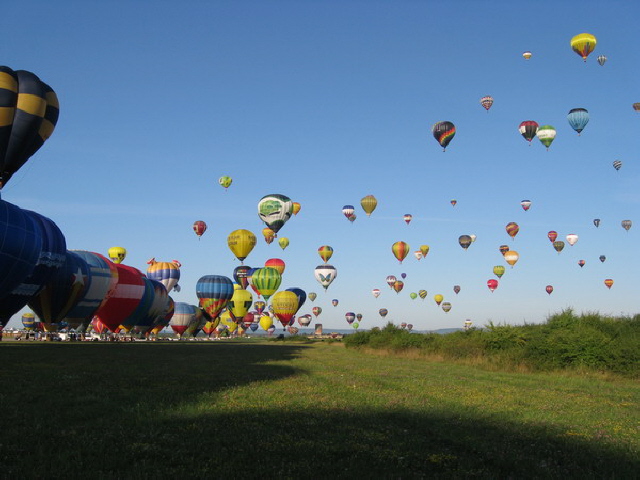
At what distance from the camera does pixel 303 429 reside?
37.8 ft

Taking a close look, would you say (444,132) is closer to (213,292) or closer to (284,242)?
(213,292)

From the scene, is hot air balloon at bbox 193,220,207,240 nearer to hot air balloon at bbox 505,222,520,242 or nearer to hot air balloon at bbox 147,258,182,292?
hot air balloon at bbox 147,258,182,292

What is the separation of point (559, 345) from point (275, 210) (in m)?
50.2

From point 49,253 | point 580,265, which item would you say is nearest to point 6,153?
point 49,253

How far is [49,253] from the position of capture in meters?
Answer: 42.8

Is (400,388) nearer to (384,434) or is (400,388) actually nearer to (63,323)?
(384,434)

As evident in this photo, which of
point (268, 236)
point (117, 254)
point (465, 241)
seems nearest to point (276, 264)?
point (268, 236)

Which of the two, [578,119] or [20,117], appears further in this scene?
[578,119]

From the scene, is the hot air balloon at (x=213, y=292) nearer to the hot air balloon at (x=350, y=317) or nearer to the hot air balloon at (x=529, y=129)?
the hot air balloon at (x=529, y=129)

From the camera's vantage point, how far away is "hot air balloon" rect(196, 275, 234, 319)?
85125 mm

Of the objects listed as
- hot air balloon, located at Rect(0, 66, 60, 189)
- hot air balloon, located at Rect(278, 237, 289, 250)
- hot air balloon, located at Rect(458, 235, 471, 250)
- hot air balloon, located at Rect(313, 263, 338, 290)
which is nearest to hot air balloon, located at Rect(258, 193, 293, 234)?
hot air balloon, located at Rect(313, 263, 338, 290)

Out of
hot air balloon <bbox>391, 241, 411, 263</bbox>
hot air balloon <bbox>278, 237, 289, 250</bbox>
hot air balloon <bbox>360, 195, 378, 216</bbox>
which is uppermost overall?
hot air balloon <bbox>360, 195, 378, 216</bbox>

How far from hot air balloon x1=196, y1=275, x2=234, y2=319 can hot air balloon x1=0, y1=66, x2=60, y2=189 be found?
159 ft

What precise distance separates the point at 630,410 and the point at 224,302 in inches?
2932
